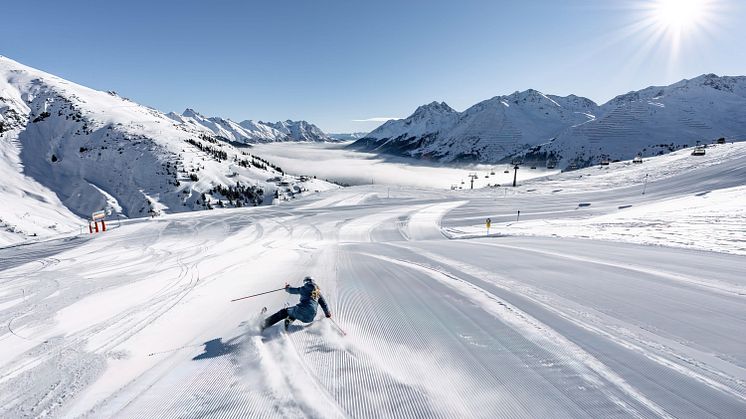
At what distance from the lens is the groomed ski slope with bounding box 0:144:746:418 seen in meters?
3.64

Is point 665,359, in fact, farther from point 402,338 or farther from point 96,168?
point 96,168

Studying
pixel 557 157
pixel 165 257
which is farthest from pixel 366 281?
pixel 557 157

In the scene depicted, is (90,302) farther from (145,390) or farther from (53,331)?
(145,390)

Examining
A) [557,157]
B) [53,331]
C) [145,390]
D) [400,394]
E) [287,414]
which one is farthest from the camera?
[557,157]

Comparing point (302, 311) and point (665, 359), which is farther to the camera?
point (302, 311)

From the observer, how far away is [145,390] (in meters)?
4.16

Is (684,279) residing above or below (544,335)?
above

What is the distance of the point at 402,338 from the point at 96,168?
74570 millimetres

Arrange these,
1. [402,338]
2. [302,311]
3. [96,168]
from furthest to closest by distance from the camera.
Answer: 1. [96,168]
2. [302,311]
3. [402,338]

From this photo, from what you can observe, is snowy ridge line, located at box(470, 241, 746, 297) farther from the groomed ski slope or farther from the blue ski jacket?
the blue ski jacket

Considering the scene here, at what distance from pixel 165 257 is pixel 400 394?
635 inches

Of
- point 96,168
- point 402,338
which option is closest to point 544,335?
point 402,338

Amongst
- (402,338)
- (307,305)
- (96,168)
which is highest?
(96,168)

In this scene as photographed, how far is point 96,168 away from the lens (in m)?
56.6
